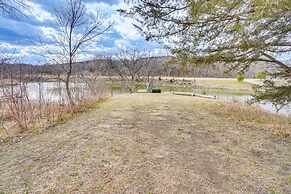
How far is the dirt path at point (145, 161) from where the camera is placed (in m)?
2.21

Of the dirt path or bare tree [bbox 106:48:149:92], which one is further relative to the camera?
bare tree [bbox 106:48:149:92]

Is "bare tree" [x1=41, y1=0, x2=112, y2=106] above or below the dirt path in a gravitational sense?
above

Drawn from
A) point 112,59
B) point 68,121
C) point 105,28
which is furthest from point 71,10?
point 112,59

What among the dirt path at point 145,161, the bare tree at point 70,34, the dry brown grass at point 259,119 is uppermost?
the bare tree at point 70,34

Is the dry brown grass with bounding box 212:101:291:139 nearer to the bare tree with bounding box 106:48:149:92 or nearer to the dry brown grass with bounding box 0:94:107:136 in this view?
the dry brown grass with bounding box 0:94:107:136

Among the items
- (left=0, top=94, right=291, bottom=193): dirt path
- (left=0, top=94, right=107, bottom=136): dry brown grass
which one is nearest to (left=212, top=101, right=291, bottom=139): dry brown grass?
(left=0, top=94, right=291, bottom=193): dirt path

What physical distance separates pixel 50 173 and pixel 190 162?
6.42ft

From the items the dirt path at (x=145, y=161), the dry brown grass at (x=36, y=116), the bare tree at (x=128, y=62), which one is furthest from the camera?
the bare tree at (x=128, y=62)

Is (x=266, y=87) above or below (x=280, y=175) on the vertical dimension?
above

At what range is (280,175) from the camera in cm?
254

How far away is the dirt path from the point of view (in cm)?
221

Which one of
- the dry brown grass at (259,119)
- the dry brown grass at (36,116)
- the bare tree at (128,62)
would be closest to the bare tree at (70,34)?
the dry brown grass at (36,116)

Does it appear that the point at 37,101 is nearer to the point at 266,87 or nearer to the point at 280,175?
the point at 280,175

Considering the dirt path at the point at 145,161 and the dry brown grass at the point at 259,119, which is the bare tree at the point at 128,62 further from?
the dirt path at the point at 145,161
